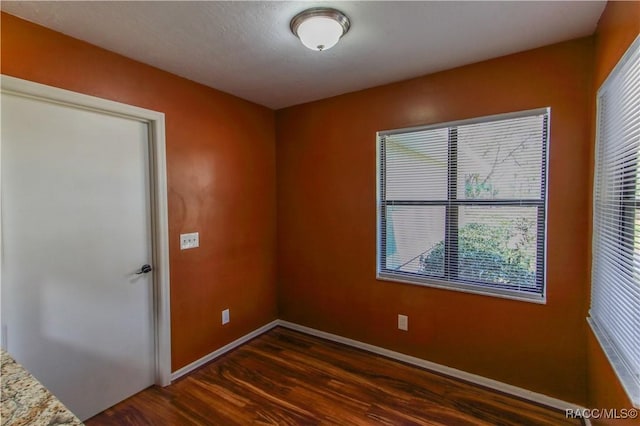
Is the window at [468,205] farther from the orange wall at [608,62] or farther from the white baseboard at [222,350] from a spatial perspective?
the white baseboard at [222,350]

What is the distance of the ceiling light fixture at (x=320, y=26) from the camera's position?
63.9 inches

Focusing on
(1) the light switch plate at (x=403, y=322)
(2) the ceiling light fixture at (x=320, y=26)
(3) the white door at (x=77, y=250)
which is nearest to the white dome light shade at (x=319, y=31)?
(2) the ceiling light fixture at (x=320, y=26)

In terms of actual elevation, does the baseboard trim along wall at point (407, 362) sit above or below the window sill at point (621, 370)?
below

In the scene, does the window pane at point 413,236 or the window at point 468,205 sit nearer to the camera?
the window at point 468,205

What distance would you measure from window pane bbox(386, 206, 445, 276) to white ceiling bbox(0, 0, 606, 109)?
45.2 inches

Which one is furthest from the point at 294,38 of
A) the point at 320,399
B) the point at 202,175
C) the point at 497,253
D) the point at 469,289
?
the point at 320,399

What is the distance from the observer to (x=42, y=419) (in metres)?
0.81

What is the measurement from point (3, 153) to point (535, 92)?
10.8ft

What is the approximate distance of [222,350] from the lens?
9.37 feet

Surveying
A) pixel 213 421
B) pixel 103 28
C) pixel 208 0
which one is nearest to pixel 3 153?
pixel 103 28

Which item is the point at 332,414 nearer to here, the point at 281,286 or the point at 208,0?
the point at 281,286

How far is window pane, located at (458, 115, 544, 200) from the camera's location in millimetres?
2117

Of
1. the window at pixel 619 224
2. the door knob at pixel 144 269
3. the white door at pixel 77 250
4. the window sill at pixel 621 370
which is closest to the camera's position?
the window sill at pixel 621 370

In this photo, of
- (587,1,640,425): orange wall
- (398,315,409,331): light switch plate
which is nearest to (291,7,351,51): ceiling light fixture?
(587,1,640,425): orange wall
